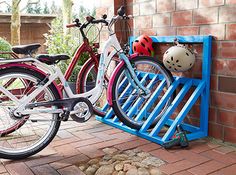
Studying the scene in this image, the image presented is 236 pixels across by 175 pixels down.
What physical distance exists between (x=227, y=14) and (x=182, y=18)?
48 cm

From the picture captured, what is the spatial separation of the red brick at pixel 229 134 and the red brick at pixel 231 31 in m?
0.74

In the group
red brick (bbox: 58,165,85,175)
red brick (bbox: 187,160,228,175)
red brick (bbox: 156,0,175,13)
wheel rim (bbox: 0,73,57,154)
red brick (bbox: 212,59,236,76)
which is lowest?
red brick (bbox: 58,165,85,175)

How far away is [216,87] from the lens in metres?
2.59

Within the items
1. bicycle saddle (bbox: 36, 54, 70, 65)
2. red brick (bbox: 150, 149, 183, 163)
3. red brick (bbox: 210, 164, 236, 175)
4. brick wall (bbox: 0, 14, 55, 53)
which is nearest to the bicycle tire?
bicycle saddle (bbox: 36, 54, 70, 65)

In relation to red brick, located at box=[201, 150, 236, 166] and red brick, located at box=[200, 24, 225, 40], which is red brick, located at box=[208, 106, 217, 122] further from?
red brick, located at box=[200, 24, 225, 40]

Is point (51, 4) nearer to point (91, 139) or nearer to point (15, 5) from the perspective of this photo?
point (15, 5)

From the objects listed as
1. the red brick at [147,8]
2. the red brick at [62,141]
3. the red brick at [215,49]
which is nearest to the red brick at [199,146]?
the red brick at [215,49]

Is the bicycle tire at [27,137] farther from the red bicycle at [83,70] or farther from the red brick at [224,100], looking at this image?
the red brick at [224,100]

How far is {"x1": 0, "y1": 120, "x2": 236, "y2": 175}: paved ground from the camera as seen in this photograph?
6.88ft

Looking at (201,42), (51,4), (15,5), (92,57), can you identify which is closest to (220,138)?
(201,42)

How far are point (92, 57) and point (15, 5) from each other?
178 inches

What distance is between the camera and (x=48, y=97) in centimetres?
240

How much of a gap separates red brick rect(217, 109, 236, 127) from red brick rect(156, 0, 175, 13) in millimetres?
1067

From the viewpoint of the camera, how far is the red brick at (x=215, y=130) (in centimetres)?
260
